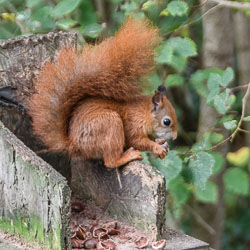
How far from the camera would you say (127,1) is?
2.41 metres

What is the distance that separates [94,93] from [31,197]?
1.23 ft

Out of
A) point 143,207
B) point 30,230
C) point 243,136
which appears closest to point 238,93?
point 243,136

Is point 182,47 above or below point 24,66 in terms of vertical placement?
above

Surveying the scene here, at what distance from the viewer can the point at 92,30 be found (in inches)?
84.9

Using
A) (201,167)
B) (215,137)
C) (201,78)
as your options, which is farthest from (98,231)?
(201,78)

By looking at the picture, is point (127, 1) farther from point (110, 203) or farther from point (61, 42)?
point (110, 203)

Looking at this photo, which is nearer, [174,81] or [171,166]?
[171,166]

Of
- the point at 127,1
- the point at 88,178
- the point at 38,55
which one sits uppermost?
the point at 127,1

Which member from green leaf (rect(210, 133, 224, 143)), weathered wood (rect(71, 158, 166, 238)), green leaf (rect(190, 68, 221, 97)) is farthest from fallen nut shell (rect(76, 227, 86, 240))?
green leaf (rect(190, 68, 221, 97))

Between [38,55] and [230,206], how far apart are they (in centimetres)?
274

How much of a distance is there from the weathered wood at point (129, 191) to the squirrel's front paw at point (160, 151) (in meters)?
0.13

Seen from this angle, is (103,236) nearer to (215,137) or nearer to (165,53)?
(165,53)

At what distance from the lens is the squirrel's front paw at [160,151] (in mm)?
1510

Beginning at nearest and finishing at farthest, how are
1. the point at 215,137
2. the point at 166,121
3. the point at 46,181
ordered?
the point at 46,181 < the point at 166,121 < the point at 215,137
